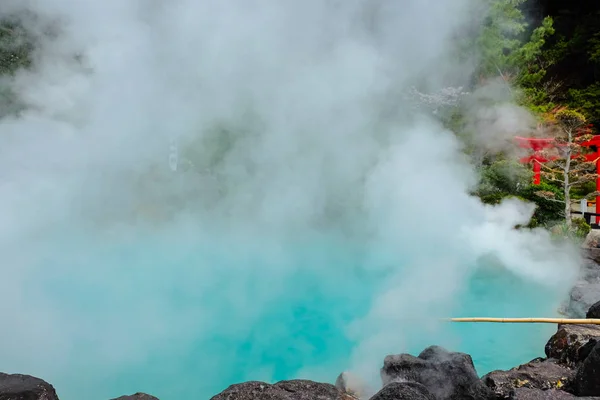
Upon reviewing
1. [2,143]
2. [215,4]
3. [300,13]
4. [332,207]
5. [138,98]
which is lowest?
[2,143]

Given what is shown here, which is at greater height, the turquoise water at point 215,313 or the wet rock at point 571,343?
the turquoise water at point 215,313

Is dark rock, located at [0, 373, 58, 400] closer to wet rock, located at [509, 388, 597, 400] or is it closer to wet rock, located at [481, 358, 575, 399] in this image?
wet rock, located at [509, 388, 597, 400]

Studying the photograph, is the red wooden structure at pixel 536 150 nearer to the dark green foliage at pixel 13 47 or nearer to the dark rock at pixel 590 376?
the dark rock at pixel 590 376

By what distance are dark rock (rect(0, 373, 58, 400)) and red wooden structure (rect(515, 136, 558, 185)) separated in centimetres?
1144

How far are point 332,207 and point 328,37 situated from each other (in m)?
2.22

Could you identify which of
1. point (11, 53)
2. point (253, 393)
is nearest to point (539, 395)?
point (253, 393)

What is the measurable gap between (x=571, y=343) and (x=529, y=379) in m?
0.74

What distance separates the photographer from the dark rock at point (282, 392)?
239cm

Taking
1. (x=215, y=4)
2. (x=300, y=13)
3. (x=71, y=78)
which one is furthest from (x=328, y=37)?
(x=71, y=78)

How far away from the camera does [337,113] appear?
5871mm

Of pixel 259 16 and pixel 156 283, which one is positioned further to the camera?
pixel 259 16

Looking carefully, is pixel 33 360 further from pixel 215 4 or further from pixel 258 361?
pixel 215 4

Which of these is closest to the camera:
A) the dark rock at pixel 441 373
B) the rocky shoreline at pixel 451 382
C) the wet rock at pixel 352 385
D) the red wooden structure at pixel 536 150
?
the rocky shoreline at pixel 451 382

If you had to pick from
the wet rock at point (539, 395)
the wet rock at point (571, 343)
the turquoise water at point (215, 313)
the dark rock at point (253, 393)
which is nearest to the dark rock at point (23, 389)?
the dark rock at point (253, 393)
